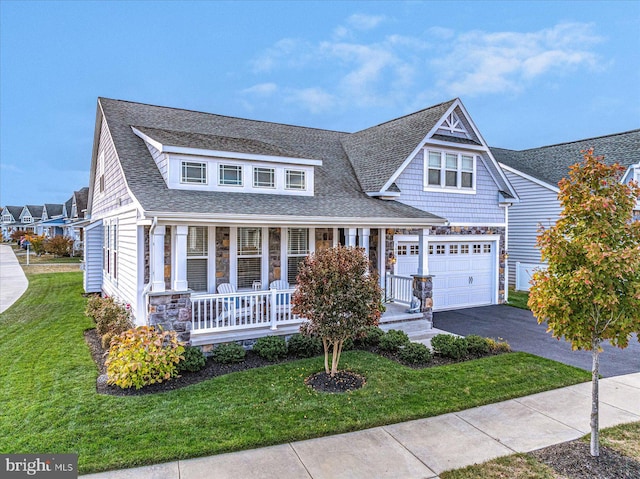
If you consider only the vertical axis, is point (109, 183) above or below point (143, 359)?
above

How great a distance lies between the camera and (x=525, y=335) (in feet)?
33.8

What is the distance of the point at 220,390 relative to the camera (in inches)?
251

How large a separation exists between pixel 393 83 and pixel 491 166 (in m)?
52.1

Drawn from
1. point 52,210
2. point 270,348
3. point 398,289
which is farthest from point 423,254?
point 52,210

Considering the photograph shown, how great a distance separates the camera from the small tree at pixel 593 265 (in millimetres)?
4387

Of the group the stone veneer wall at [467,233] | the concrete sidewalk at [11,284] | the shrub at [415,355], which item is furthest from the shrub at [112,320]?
the stone veneer wall at [467,233]

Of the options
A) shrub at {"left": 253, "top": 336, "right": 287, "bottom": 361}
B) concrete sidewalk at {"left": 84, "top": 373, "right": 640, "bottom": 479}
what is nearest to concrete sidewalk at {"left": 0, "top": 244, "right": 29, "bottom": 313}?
shrub at {"left": 253, "top": 336, "right": 287, "bottom": 361}

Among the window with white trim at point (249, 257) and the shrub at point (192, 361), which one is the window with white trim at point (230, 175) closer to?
the window with white trim at point (249, 257)

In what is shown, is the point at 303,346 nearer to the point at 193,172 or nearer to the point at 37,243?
the point at 193,172

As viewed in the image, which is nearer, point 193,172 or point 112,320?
point 112,320

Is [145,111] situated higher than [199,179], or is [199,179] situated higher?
[145,111]

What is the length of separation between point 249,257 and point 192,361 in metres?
3.76

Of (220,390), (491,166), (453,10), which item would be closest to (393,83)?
(453,10)

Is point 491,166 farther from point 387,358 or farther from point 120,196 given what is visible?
point 120,196
